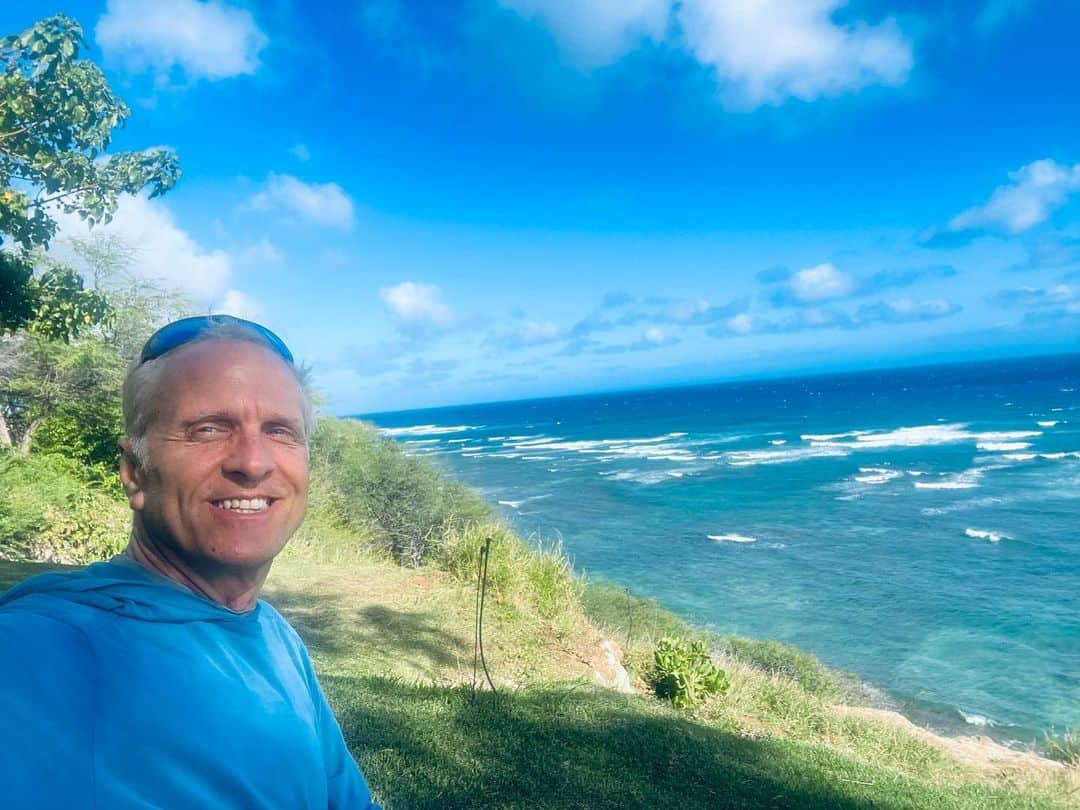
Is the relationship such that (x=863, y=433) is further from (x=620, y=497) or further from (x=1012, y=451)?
(x=620, y=497)

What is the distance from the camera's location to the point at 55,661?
0.92 metres

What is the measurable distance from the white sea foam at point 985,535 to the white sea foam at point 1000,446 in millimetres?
22967

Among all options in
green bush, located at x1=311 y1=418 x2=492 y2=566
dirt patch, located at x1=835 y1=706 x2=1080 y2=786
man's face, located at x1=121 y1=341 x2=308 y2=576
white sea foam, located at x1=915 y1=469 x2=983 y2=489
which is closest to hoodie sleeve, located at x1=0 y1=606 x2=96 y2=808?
man's face, located at x1=121 y1=341 x2=308 y2=576

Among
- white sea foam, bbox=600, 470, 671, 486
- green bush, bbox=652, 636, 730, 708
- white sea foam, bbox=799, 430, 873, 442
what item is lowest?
white sea foam, bbox=600, 470, 671, 486

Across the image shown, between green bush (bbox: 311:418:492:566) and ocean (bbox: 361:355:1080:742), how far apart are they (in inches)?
121

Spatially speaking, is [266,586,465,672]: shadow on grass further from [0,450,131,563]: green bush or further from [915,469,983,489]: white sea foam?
[915,469,983,489]: white sea foam

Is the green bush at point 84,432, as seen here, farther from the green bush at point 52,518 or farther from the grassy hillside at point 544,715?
the grassy hillside at point 544,715

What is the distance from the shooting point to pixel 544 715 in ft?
20.1

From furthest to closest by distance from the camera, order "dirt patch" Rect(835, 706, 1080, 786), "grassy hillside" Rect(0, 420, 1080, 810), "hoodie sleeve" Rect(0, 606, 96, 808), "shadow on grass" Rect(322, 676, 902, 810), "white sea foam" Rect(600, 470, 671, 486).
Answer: "white sea foam" Rect(600, 470, 671, 486)
"dirt patch" Rect(835, 706, 1080, 786)
"grassy hillside" Rect(0, 420, 1080, 810)
"shadow on grass" Rect(322, 676, 902, 810)
"hoodie sleeve" Rect(0, 606, 96, 808)

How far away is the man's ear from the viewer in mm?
1220

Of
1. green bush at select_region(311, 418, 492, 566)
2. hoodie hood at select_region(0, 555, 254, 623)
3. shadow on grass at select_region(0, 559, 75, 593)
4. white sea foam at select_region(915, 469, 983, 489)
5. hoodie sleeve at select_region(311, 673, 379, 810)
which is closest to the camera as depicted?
hoodie hood at select_region(0, 555, 254, 623)

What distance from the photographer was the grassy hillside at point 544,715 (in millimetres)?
4887

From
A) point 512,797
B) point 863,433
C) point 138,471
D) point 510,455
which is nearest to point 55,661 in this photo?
point 138,471

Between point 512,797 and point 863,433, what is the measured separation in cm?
6535
